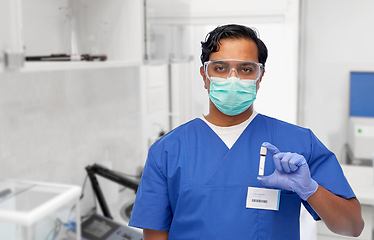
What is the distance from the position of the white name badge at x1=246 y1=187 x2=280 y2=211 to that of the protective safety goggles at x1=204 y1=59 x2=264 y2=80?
0.33 metres

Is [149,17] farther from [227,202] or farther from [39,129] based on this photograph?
[227,202]

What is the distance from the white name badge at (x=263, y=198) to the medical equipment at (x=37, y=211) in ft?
1.80

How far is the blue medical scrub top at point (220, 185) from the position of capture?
1033 millimetres

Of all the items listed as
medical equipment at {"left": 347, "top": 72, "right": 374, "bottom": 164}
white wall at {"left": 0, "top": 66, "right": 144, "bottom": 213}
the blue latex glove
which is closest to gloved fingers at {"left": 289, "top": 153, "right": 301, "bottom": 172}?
the blue latex glove

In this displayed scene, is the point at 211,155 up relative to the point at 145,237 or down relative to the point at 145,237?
up

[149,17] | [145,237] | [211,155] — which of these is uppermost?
[149,17]

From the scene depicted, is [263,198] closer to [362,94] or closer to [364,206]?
[364,206]

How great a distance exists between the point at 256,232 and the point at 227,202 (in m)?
0.11

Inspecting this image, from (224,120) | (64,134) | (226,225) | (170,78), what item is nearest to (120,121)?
(64,134)

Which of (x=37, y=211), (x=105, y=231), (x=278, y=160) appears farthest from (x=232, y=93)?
(x=105, y=231)

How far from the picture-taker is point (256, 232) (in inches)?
40.4

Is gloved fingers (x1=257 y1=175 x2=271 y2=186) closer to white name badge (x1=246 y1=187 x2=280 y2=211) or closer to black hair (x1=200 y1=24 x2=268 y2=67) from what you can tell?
white name badge (x1=246 y1=187 x2=280 y2=211)

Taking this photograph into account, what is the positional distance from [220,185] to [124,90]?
1.46m

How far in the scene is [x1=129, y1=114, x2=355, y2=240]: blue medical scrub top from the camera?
1.03 metres
